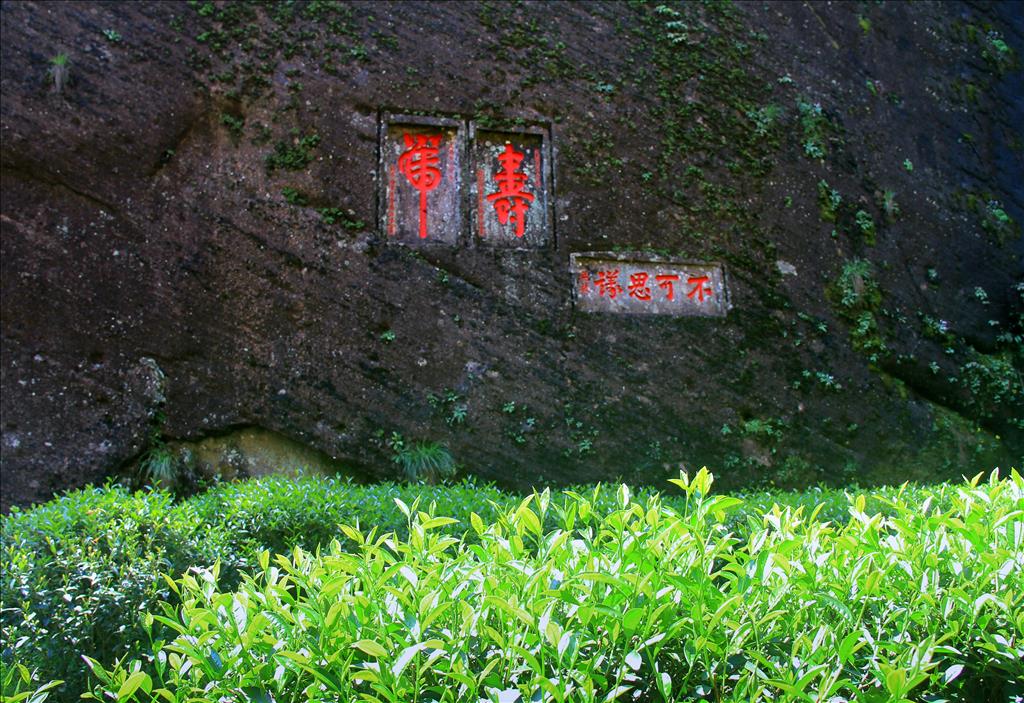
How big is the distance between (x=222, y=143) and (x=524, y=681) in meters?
5.04

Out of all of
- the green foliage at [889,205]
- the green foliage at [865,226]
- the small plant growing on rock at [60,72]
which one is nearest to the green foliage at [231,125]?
Result: the small plant growing on rock at [60,72]

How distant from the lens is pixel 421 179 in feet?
18.7

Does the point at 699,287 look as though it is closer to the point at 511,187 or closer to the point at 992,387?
the point at 511,187

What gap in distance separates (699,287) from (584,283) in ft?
2.94

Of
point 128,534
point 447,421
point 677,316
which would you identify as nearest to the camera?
point 128,534

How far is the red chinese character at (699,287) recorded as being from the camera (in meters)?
5.88

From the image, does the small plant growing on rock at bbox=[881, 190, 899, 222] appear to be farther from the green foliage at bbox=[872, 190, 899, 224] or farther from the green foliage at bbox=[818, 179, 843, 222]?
the green foliage at bbox=[818, 179, 843, 222]

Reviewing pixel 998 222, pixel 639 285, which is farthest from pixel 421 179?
pixel 998 222

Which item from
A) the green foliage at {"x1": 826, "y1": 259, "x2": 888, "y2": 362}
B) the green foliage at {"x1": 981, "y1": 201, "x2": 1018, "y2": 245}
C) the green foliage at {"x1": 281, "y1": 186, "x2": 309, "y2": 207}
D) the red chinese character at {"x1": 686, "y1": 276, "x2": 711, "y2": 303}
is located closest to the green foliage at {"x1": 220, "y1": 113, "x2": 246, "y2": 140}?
the green foliage at {"x1": 281, "y1": 186, "x2": 309, "y2": 207}

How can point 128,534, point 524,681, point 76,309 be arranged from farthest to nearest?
point 76,309, point 128,534, point 524,681

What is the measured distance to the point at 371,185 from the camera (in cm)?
561

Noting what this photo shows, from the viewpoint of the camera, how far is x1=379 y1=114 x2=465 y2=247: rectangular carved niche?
5.62 meters

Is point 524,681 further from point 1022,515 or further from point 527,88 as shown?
point 527,88

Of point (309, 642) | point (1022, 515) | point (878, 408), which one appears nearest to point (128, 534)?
point (309, 642)
